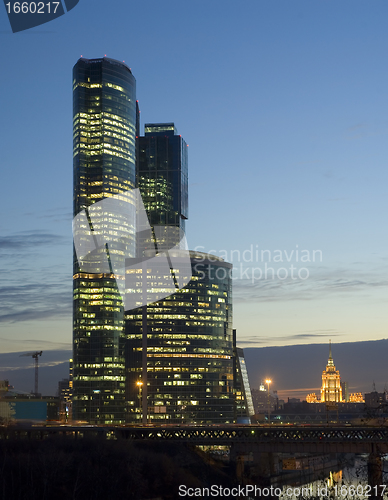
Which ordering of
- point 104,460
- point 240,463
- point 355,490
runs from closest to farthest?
1. point 104,460
2. point 355,490
3. point 240,463

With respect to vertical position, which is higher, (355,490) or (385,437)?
(385,437)

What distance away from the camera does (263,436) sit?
151 metres

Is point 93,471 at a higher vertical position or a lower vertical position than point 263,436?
lower

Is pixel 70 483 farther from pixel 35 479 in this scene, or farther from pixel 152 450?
pixel 152 450

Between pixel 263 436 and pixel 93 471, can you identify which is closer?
pixel 93 471

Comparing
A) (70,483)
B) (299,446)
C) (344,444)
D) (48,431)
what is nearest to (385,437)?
(344,444)

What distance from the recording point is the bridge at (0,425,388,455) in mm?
138625

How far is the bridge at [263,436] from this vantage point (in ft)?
455

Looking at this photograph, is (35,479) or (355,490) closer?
(35,479)

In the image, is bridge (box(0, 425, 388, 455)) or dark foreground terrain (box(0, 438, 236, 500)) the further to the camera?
bridge (box(0, 425, 388, 455))

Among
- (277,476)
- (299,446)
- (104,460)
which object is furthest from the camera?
(277,476)

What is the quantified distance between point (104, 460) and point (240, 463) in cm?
5469

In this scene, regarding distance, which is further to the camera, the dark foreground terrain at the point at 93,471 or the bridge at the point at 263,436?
the bridge at the point at 263,436

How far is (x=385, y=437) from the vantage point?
456 feet
